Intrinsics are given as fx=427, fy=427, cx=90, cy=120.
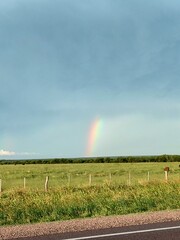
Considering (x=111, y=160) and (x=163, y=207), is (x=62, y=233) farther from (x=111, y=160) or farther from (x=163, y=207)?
(x=111, y=160)

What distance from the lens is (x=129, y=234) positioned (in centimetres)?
957

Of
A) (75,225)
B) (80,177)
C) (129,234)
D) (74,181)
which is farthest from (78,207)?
(80,177)

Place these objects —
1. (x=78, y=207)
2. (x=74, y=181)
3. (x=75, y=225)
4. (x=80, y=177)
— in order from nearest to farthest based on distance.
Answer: (x=75, y=225) → (x=78, y=207) → (x=74, y=181) → (x=80, y=177)

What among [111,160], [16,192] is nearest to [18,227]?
[16,192]

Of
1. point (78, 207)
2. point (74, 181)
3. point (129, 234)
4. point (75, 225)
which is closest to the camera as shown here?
point (129, 234)

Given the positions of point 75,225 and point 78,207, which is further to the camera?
point 78,207

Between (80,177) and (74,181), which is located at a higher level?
(80,177)

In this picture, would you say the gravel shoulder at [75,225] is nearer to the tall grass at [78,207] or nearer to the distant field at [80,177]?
the tall grass at [78,207]

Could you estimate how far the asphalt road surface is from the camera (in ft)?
30.0

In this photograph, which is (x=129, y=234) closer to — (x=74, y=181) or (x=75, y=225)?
(x=75, y=225)

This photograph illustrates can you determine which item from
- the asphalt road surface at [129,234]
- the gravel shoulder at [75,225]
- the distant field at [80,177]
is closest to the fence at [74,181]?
the distant field at [80,177]

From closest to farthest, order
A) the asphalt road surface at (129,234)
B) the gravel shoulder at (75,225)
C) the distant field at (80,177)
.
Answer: the asphalt road surface at (129,234) < the gravel shoulder at (75,225) < the distant field at (80,177)

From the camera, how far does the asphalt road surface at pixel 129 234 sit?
9.16m

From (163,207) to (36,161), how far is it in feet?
472
